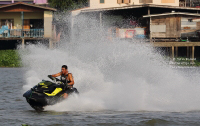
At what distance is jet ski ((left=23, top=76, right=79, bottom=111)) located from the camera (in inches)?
498

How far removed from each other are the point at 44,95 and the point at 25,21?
32.6 metres

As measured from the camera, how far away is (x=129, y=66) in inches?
751

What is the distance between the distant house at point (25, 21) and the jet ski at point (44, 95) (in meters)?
27.7

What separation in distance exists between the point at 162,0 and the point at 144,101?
3254 centimetres

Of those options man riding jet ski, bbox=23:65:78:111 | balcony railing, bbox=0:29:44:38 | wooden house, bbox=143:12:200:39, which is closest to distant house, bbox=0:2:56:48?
balcony railing, bbox=0:29:44:38

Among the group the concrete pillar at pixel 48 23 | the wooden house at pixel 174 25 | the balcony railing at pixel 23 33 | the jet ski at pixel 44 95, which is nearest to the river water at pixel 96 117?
the jet ski at pixel 44 95

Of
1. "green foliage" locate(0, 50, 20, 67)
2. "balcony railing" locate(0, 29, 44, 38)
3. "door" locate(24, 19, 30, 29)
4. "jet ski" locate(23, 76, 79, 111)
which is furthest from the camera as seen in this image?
"door" locate(24, 19, 30, 29)

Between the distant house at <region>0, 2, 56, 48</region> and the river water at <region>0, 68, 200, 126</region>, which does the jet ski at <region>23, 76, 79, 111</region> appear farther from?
the distant house at <region>0, 2, 56, 48</region>

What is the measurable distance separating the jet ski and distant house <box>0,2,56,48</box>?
27.7 m

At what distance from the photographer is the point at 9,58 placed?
39.1 meters

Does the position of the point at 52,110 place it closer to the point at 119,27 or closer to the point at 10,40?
the point at 119,27

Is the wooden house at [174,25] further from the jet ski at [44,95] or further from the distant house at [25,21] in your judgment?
the jet ski at [44,95]

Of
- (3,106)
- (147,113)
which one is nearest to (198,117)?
(147,113)

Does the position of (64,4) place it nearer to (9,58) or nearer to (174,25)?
(9,58)
